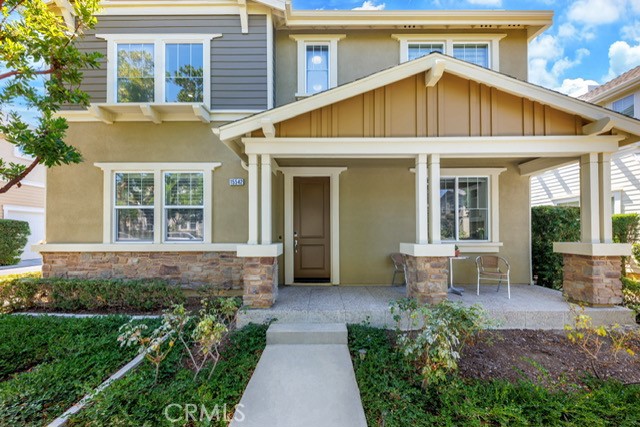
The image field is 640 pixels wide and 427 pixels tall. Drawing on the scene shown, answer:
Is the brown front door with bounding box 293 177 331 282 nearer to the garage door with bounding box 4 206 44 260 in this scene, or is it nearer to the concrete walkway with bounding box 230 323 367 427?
the concrete walkway with bounding box 230 323 367 427

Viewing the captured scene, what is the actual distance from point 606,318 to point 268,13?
27.2ft

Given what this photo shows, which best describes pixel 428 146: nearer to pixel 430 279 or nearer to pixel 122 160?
pixel 430 279

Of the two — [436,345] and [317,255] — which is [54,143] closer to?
[317,255]

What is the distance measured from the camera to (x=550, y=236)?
708cm

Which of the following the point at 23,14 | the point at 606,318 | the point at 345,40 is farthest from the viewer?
the point at 345,40

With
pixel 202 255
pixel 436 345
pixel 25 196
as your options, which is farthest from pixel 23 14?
pixel 25 196

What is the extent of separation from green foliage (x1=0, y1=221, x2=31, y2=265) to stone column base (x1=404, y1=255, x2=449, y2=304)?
13.2m

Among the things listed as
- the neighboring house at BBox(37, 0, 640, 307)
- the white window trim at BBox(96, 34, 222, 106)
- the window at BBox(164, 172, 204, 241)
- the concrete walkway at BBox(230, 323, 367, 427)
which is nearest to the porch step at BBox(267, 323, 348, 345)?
the concrete walkway at BBox(230, 323, 367, 427)

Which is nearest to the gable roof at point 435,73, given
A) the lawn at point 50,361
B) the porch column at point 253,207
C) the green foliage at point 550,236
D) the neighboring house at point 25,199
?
the porch column at point 253,207

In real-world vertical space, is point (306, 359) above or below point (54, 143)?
below

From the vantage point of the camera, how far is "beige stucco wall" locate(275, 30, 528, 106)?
7.07 metres

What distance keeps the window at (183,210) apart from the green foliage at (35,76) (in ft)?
5.90

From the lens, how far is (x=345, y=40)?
7105 millimetres

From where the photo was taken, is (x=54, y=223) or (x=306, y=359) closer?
(x=306, y=359)
